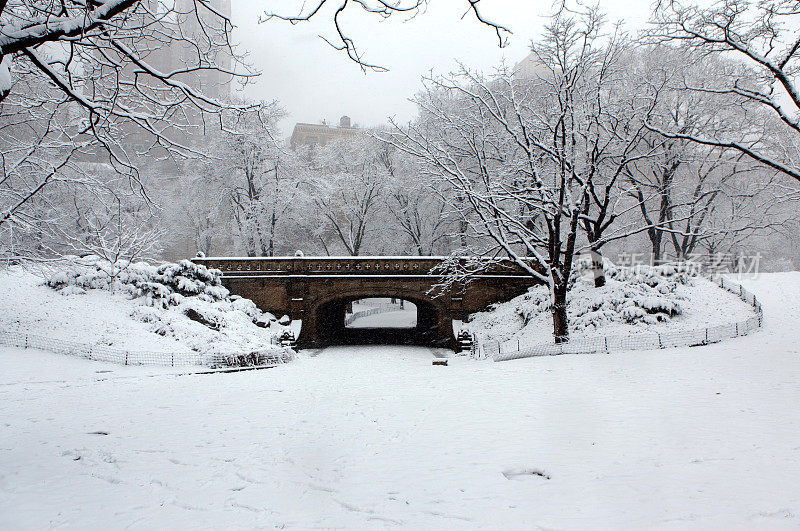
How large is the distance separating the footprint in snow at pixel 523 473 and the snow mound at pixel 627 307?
1326cm

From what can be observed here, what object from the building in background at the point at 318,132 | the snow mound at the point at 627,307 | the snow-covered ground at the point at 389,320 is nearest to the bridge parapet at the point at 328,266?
the snow mound at the point at 627,307

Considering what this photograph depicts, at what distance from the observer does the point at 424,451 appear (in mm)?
6301

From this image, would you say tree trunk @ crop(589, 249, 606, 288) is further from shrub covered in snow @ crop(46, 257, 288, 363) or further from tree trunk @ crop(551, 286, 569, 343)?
shrub covered in snow @ crop(46, 257, 288, 363)

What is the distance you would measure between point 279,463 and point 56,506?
2.27m

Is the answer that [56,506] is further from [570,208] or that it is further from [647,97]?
[647,97]

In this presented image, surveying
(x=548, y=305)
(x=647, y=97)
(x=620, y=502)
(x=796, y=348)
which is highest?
(x=647, y=97)

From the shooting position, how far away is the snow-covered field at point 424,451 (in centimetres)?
440

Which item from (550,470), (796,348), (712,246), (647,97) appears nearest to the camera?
(550,470)

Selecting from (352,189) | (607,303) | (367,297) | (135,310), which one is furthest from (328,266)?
(607,303)

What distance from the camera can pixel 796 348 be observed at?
11.7 meters

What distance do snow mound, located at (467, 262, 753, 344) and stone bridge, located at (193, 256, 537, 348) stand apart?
Result: 169cm

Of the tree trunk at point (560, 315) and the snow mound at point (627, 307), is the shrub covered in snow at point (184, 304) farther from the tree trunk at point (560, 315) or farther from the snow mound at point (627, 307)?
the snow mound at point (627, 307)

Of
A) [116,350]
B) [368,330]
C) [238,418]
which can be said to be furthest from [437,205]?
[238,418]

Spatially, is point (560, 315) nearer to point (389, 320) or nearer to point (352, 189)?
point (352, 189)
